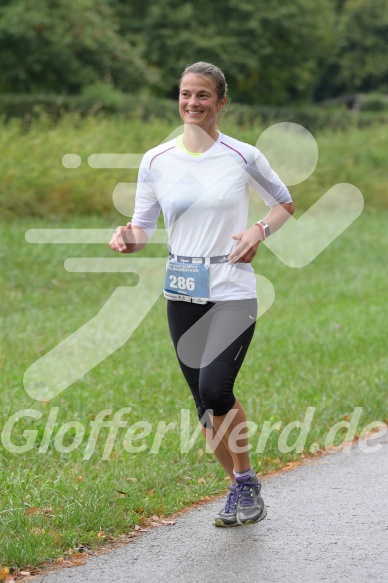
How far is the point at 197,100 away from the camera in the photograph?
5.26 metres

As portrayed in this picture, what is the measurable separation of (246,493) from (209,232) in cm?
136

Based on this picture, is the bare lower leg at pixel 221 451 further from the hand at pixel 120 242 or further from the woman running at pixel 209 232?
the hand at pixel 120 242

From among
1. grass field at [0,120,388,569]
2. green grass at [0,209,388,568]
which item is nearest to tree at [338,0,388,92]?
grass field at [0,120,388,569]

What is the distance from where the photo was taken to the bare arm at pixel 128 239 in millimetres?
5270

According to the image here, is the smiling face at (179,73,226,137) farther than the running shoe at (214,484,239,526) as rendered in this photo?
No

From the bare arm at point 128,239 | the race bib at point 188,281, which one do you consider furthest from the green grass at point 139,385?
the bare arm at point 128,239

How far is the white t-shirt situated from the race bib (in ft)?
0.13

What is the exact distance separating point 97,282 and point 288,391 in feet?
23.3

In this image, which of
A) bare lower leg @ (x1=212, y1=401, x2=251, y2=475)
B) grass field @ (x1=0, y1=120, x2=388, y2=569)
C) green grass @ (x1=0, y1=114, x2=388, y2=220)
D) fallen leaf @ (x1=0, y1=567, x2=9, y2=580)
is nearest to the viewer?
fallen leaf @ (x1=0, y1=567, x2=9, y2=580)

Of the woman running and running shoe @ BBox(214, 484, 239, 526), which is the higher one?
the woman running

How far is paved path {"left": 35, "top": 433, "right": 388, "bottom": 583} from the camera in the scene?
4.66m

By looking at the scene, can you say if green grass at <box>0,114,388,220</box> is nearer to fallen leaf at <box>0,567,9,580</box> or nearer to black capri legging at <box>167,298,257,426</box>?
black capri legging at <box>167,298,257,426</box>

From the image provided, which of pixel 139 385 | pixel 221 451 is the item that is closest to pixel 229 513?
pixel 221 451

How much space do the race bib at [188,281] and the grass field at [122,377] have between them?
1194 mm
